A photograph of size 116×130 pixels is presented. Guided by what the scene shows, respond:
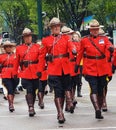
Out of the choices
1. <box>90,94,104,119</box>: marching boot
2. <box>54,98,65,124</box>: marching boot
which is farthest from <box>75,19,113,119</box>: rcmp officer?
<box>54,98,65,124</box>: marching boot

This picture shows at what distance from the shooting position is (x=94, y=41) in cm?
1102

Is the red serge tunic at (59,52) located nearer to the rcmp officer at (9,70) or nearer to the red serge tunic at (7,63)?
the rcmp officer at (9,70)

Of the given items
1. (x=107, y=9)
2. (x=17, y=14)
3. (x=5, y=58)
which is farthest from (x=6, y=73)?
(x=17, y=14)

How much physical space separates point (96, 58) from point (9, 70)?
3.15 m

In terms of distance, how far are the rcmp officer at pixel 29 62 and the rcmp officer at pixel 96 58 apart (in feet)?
4.51

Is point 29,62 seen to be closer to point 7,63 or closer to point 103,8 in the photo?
point 7,63

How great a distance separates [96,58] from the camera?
11023 mm

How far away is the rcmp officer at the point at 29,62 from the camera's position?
1200 cm

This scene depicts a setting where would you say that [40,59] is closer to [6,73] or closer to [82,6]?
[6,73]

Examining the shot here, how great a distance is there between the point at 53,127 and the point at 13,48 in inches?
160

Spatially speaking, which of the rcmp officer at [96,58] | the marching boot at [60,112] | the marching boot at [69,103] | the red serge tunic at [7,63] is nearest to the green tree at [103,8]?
the red serge tunic at [7,63]

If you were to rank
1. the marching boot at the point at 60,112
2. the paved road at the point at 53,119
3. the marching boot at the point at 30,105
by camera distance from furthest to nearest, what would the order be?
the marching boot at the point at 30,105, the marching boot at the point at 60,112, the paved road at the point at 53,119

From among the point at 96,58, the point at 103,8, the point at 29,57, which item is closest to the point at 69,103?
the point at 96,58

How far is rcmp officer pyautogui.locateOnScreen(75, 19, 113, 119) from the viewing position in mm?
10969
